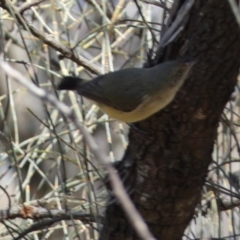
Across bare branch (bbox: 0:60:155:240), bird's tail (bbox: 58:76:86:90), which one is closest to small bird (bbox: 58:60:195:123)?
bird's tail (bbox: 58:76:86:90)

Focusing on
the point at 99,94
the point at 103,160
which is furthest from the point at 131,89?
the point at 103,160

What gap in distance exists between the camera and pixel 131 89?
1290 millimetres

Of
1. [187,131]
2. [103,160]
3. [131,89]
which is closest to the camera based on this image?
[103,160]

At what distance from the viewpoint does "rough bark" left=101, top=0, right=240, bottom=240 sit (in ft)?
3.35

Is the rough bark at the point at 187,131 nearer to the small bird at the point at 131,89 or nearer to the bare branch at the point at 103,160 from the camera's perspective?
the small bird at the point at 131,89

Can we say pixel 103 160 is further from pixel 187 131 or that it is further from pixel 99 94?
pixel 99 94

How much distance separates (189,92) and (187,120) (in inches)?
2.3

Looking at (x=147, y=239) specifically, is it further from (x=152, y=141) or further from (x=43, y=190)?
(x=43, y=190)

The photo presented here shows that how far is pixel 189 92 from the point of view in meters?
1.08

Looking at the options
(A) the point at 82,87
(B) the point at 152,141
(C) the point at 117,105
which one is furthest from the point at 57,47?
(B) the point at 152,141

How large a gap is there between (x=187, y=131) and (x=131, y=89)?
0.27 meters

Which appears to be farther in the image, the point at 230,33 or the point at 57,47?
the point at 57,47

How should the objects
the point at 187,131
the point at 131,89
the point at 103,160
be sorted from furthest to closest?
the point at 131,89 → the point at 187,131 → the point at 103,160

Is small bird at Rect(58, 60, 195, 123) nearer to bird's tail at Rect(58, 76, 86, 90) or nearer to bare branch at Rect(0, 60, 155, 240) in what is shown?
bird's tail at Rect(58, 76, 86, 90)
